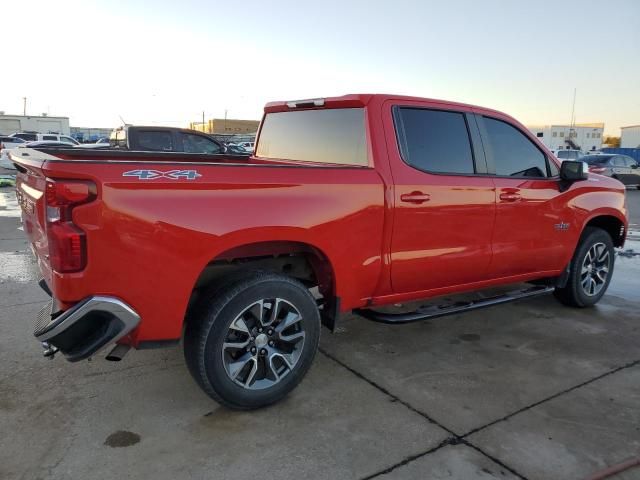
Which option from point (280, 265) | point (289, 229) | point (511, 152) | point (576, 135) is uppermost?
point (576, 135)

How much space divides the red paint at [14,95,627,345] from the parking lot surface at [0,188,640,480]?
1.95 feet

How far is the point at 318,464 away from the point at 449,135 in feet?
8.71

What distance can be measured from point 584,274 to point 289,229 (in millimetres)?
3695

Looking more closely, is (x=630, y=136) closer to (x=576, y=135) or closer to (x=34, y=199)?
(x=576, y=135)

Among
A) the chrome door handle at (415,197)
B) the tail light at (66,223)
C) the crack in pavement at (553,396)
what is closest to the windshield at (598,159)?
the crack in pavement at (553,396)

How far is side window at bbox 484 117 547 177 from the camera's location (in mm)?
4461

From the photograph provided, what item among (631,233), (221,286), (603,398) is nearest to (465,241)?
(603,398)

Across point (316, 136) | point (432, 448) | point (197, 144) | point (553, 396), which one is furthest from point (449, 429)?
point (197, 144)

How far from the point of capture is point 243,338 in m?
3.22

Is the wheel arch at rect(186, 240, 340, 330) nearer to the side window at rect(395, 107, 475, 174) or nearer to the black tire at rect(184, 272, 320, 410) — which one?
the black tire at rect(184, 272, 320, 410)

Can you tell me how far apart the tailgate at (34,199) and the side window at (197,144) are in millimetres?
8949

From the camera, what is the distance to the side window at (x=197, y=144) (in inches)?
489

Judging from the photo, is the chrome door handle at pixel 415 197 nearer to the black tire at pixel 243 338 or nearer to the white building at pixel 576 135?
the black tire at pixel 243 338

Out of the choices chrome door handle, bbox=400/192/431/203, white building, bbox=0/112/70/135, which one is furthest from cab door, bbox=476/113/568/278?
white building, bbox=0/112/70/135
